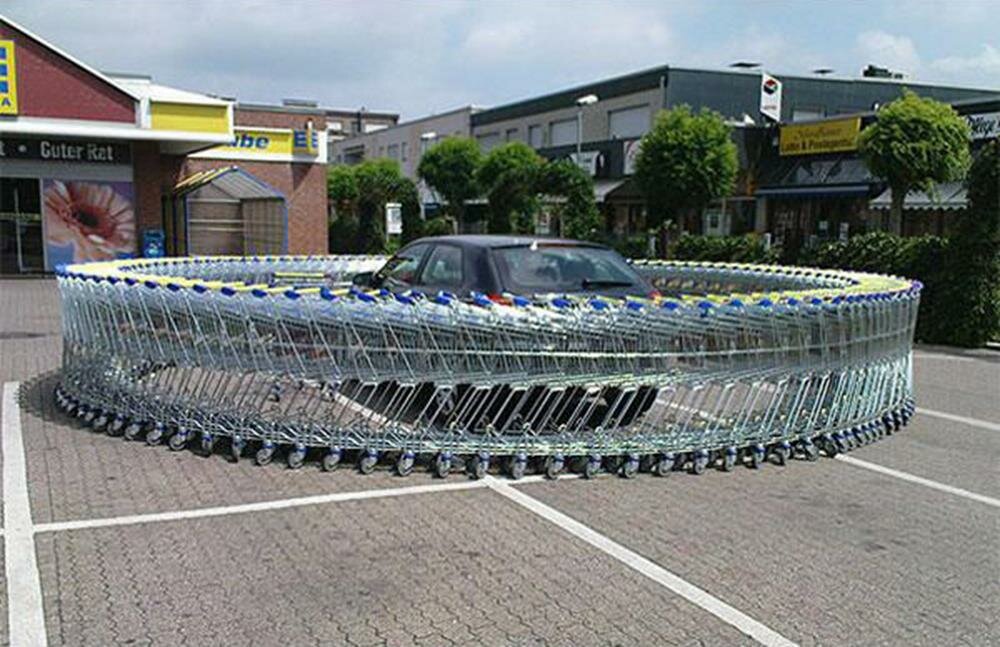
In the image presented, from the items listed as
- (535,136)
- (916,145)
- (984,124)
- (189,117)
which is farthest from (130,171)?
(535,136)

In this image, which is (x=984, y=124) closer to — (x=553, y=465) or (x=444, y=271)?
(x=444, y=271)

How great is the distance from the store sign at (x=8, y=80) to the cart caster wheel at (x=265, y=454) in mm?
19444

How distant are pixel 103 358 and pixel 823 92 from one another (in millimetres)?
38876

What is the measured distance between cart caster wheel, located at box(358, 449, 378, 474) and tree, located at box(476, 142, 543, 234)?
88.1ft

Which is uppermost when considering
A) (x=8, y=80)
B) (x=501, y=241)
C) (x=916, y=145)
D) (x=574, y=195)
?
(x=8, y=80)

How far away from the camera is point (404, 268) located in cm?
859

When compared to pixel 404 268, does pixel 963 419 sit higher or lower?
lower

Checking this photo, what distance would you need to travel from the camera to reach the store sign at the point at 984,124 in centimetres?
2500

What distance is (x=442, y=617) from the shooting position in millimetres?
4051

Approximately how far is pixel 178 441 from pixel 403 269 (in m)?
2.82

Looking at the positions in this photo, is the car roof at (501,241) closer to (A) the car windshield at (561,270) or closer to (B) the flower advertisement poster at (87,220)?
(A) the car windshield at (561,270)

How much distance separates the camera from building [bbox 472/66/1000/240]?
33750 millimetres

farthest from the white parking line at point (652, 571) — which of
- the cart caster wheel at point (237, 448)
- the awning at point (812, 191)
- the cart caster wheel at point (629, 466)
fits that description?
the awning at point (812, 191)

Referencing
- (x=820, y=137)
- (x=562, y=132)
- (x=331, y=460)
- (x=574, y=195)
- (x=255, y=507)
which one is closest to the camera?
(x=255, y=507)
